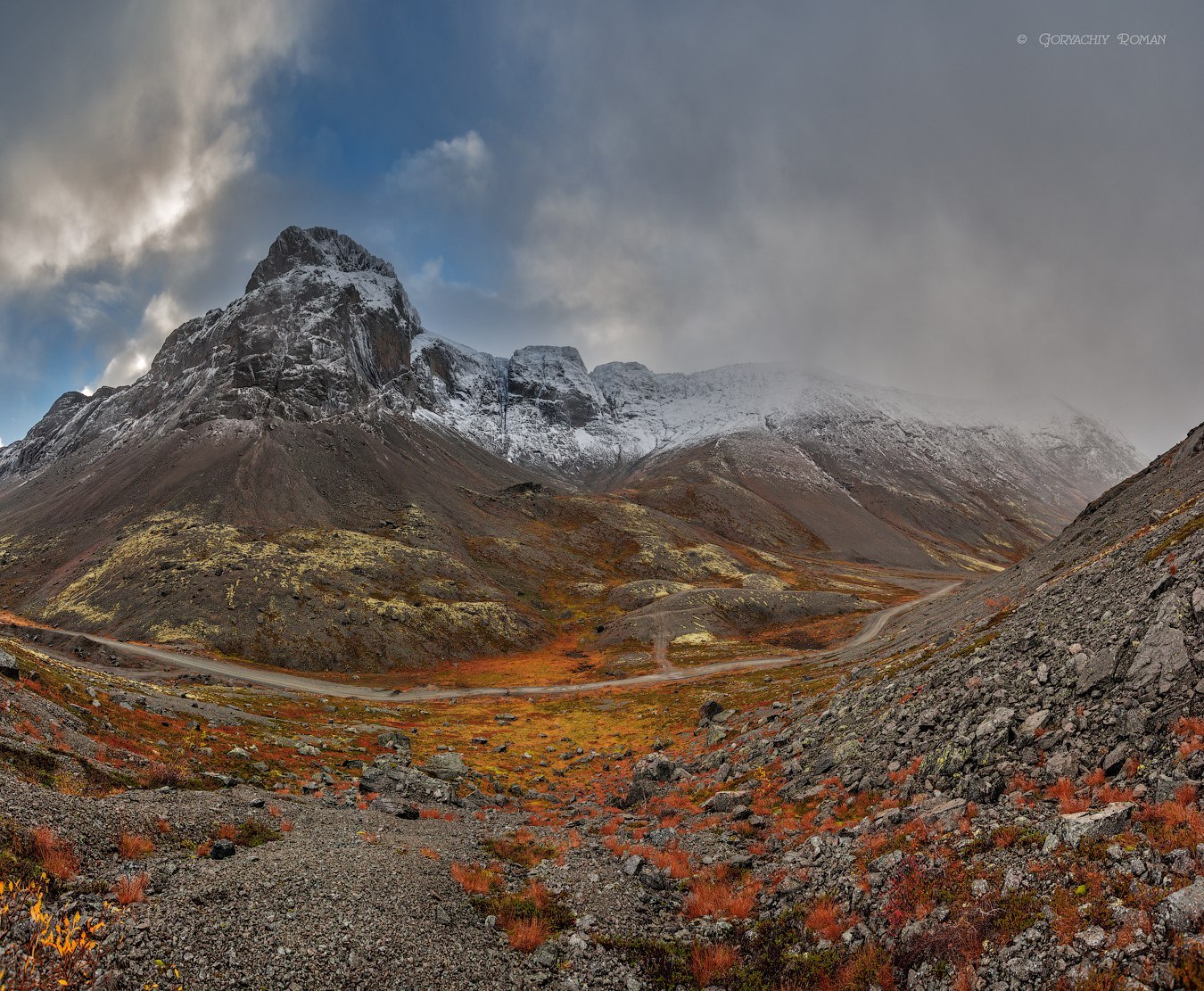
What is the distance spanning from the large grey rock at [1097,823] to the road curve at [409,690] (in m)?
64.4

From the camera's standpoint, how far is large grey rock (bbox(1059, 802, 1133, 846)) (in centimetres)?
1088

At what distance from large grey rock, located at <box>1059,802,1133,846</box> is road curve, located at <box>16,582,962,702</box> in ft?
211

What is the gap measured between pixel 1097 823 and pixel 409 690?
73.5 meters

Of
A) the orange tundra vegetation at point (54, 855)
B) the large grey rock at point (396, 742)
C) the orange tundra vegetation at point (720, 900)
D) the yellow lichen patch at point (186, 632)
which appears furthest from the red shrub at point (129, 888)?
the yellow lichen patch at point (186, 632)

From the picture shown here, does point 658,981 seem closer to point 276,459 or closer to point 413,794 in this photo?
point 413,794

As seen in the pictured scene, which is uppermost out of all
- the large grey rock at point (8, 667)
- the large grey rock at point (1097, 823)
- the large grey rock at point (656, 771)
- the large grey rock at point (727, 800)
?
the large grey rock at point (8, 667)

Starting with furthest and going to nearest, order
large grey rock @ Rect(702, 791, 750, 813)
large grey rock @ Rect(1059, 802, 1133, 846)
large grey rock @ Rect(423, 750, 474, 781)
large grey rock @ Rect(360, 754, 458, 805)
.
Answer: large grey rock @ Rect(423, 750, 474, 781)
large grey rock @ Rect(360, 754, 458, 805)
large grey rock @ Rect(702, 791, 750, 813)
large grey rock @ Rect(1059, 802, 1133, 846)

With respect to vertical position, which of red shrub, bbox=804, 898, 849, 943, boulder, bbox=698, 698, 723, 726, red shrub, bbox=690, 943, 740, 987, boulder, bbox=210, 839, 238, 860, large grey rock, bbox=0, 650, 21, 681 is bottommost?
boulder, bbox=698, 698, 723, 726

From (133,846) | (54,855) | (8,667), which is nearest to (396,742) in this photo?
(8,667)

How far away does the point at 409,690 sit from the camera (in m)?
72.1

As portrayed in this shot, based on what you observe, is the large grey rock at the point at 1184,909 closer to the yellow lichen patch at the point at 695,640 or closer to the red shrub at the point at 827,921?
the red shrub at the point at 827,921

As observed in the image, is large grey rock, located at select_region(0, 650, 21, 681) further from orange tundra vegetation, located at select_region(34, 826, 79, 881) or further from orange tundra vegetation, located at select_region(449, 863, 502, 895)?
orange tundra vegetation, located at select_region(449, 863, 502, 895)

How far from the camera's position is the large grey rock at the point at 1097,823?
10.9 metres

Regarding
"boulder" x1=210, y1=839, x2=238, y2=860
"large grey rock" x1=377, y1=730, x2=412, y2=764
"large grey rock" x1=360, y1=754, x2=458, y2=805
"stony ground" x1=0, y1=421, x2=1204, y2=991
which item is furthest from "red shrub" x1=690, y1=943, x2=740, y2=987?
"large grey rock" x1=377, y1=730, x2=412, y2=764
